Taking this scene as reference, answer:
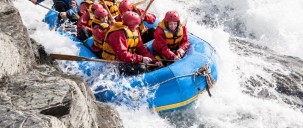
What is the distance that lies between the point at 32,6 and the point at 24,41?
262 inches

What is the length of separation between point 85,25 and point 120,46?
1.83m

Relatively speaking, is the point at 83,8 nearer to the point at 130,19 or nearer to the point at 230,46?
the point at 130,19

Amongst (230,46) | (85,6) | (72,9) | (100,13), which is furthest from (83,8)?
(230,46)

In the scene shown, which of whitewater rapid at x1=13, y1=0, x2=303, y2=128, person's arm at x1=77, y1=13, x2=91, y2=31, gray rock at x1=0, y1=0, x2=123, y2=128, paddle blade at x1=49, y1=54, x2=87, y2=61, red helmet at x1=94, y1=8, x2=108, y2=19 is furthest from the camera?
person's arm at x1=77, y1=13, x2=91, y2=31

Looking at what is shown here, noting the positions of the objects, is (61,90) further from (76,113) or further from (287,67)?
(287,67)

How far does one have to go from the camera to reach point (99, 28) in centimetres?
603

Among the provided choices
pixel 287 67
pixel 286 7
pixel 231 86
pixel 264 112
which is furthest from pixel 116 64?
pixel 286 7

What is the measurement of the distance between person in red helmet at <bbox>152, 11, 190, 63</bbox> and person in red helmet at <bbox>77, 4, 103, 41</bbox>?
1.31 meters

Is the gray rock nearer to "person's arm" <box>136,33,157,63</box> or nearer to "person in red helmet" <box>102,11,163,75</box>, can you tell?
"person in red helmet" <box>102,11,163,75</box>

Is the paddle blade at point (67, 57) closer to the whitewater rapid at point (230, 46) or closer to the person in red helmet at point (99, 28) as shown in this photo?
the whitewater rapid at point (230, 46)

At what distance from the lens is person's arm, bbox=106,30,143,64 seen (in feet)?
18.1

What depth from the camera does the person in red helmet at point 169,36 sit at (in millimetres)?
5832

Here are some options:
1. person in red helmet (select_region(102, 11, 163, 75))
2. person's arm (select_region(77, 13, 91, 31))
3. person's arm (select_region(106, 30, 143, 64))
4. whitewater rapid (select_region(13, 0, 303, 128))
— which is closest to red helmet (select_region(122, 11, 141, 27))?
person in red helmet (select_region(102, 11, 163, 75))

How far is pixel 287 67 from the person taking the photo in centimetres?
782
